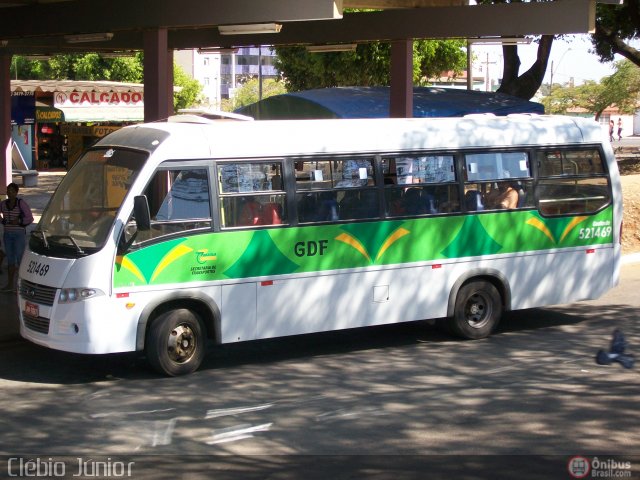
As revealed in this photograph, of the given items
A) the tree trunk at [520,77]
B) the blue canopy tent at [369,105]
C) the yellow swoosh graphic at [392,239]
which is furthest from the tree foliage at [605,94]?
the yellow swoosh graphic at [392,239]

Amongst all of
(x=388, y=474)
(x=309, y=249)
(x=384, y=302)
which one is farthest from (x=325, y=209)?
(x=388, y=474)

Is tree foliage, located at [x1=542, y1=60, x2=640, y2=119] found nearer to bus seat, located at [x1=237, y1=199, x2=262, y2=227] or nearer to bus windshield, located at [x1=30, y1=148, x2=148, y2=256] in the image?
bus seat, located at [x1=237, y1=199, x2=262, y2=227]

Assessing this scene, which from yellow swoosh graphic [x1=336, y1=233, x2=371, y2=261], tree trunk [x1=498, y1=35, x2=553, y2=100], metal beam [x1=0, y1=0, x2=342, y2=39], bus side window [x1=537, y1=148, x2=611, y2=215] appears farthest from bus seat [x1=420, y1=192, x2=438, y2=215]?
tree trunk [x1=498, y1=35, x2=553, y2=100]

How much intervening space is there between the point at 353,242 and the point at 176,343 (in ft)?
8.04

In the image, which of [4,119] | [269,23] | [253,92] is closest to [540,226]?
A: [269,23]

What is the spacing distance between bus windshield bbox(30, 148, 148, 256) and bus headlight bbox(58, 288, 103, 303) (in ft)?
1.30

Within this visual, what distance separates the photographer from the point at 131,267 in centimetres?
986

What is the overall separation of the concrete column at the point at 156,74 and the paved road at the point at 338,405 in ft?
15.0

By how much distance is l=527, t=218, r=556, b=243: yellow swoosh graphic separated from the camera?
12414mm

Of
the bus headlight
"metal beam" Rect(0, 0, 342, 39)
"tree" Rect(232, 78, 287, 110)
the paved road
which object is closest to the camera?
the paved road

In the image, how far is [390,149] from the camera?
11.5 metres

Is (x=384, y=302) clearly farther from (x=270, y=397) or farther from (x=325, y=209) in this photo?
(x=270, y=397)

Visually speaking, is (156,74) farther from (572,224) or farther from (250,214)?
(572,224)

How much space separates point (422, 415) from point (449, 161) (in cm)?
412
